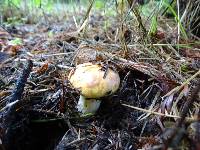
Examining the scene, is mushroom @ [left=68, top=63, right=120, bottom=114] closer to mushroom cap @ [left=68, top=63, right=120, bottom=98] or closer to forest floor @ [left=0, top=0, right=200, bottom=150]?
mushroom cap @ [left=68, top=63, right=120, bottom=98]

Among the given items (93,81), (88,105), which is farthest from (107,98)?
(93,81)

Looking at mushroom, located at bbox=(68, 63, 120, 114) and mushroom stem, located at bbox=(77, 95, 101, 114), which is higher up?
mushroom, located at bbox=(68, 63, 120, 114)

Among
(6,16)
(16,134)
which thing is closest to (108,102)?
(16,134)

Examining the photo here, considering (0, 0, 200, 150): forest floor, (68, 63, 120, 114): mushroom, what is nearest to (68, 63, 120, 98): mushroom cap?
(68, 63, 120, 114): mushroom

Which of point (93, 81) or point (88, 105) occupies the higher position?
point (93, 81)

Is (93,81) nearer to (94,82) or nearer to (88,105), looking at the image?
(94,82)

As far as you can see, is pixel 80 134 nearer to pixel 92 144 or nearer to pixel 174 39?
pixel 92 144
